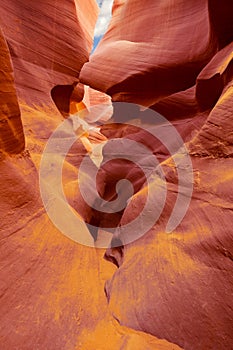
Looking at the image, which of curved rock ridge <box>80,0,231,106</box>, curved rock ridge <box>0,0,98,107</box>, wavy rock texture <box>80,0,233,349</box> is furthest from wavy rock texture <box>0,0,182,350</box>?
curved rock ridge <box>80,0,231,106</box>

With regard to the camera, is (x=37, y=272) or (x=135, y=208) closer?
(x=37, y=272)

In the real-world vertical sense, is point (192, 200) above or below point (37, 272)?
above

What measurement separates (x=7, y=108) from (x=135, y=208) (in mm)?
1826

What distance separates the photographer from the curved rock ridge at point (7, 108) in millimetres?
2439

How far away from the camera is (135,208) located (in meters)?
3.07

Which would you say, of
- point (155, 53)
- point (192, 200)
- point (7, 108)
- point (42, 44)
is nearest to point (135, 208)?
point (192, 200)

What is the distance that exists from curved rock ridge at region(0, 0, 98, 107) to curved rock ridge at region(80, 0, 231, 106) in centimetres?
89

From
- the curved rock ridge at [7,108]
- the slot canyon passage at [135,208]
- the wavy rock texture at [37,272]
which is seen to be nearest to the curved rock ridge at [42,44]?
the slot canyon passage at [135,208]

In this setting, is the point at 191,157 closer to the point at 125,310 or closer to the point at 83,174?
the point at 125,310

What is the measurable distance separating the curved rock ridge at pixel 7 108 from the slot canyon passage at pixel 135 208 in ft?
0.05

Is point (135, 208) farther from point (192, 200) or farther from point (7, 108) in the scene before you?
point (7, 108)

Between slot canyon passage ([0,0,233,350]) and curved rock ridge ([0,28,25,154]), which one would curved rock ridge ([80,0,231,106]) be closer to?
slot canyon passage ([0,0,233,350])

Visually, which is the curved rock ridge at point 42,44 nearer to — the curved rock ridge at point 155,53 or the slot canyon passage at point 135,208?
the slot canyon passage at point 135,208

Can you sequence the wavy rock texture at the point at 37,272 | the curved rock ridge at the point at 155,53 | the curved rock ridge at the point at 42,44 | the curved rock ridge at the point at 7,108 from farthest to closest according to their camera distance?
the curved rock ridge at the point at 42,44 → the curved rock ridge at the point at 155,53 → the curved rock ridge at the point at 7,108 → the wavy rock texture at the point at 37,272
